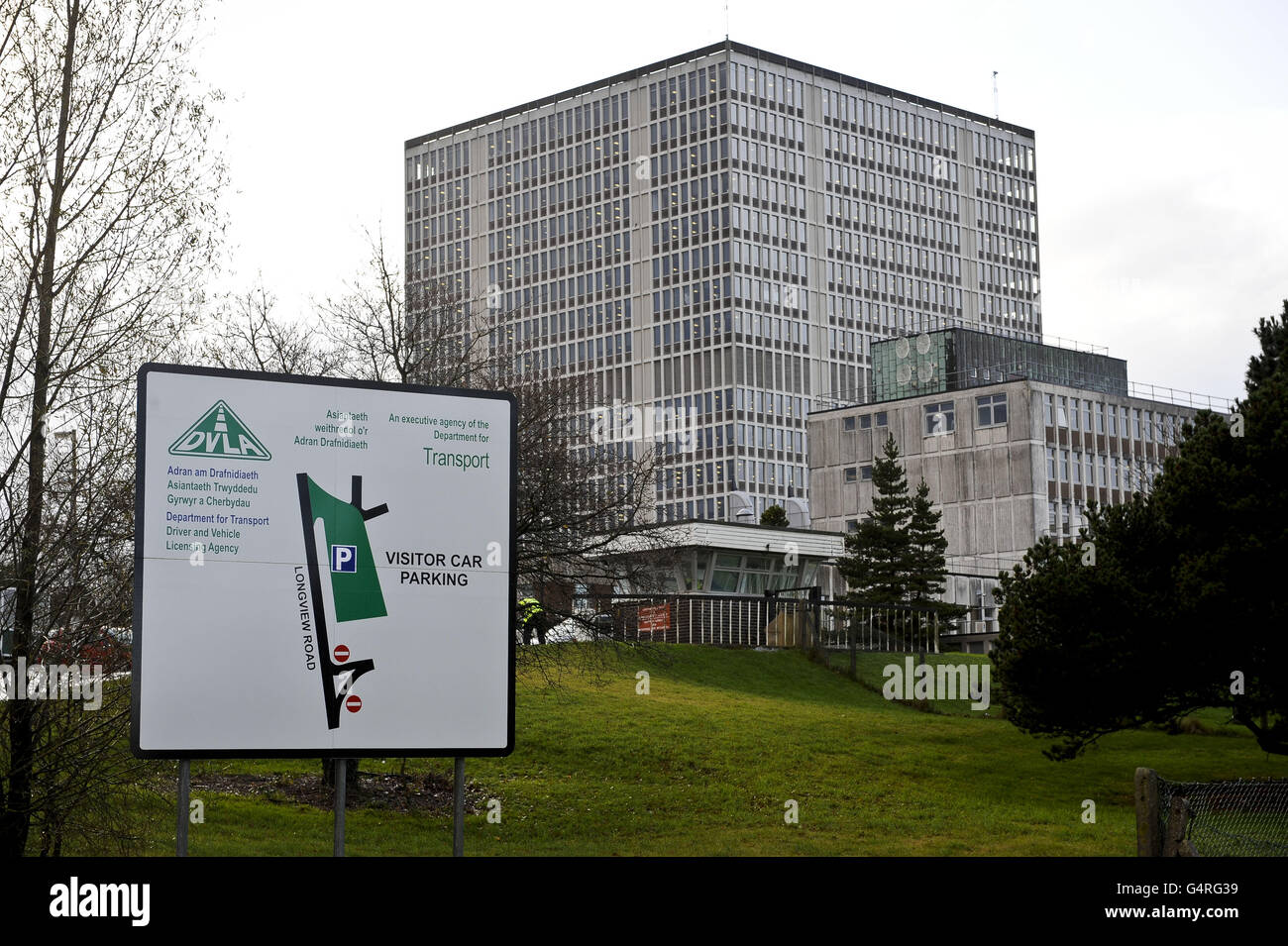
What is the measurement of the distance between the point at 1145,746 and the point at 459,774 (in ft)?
82.5

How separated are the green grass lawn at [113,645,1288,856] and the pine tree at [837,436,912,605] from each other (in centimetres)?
3383

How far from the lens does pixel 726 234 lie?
15012 centimetres

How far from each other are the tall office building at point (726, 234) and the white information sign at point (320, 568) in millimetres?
129359

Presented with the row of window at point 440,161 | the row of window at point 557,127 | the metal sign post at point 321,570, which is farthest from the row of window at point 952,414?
the metal sign post at point 321,570

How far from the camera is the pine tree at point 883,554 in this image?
252ft

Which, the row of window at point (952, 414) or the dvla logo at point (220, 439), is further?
the row of window at point (952, 414)

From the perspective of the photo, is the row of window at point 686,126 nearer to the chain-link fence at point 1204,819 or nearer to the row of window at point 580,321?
the row of window at point 580,321

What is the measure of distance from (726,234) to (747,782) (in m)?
123

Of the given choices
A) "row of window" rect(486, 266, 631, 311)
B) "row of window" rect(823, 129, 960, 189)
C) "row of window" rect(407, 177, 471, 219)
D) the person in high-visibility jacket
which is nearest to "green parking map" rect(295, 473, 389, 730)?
the person in high-visibility jacket
